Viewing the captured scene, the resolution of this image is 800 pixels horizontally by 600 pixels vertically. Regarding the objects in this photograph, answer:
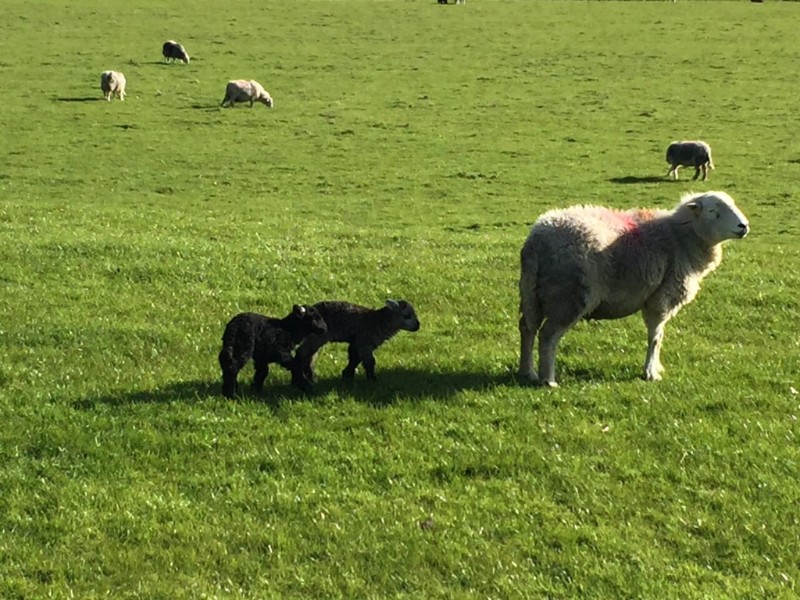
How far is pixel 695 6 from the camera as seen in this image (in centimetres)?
7581

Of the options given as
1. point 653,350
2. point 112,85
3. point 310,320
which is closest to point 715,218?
point 653,350

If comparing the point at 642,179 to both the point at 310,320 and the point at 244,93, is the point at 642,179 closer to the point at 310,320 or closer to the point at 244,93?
the point at 244,93

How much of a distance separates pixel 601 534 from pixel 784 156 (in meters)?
32.7

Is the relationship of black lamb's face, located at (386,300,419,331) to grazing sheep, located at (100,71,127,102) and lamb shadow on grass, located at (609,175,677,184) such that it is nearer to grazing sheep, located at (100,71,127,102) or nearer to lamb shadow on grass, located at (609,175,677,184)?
lamb shadow on grass, located at (609,175,677,184)

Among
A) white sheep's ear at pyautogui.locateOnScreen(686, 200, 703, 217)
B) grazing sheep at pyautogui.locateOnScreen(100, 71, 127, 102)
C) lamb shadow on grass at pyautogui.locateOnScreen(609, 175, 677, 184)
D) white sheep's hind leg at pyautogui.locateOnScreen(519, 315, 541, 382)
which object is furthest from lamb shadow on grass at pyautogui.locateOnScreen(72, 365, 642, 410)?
grazing sheep at pyautogui.locateOnScreen(100, 71, 127, 102)

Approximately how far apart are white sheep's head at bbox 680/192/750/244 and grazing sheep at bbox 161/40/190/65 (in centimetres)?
4700

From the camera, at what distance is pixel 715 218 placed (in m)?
11.7

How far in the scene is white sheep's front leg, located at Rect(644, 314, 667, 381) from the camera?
37.1 feet

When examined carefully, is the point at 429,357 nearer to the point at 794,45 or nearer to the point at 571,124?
the point at 571,124

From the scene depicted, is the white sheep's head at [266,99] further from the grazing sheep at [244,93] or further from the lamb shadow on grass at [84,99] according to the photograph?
the lamb shadow on grass at [84,99]

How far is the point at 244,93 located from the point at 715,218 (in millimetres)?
36301

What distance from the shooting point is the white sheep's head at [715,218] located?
1155 centimetres

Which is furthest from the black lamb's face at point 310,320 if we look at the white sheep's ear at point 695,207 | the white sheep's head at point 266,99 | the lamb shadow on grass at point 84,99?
the lamb shadow on grass at point 84,99

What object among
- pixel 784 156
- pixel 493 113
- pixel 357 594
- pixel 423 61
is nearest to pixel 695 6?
pixel 423 61
